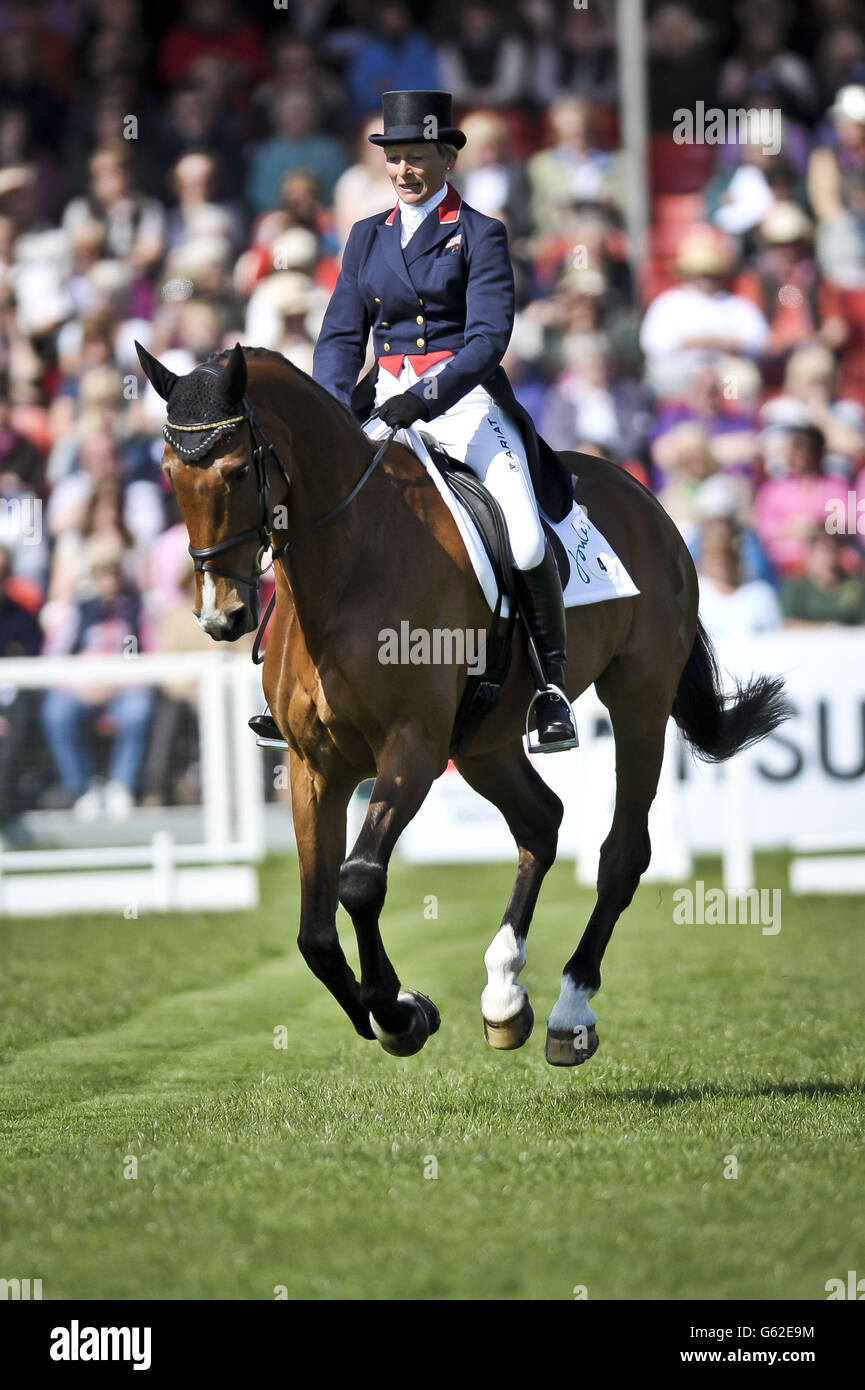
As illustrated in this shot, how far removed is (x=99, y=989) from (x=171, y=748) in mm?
3353

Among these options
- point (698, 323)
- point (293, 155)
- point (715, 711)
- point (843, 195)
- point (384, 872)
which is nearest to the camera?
point (384, 872)

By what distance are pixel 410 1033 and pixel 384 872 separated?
0.56 m

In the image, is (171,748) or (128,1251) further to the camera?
(171,748)

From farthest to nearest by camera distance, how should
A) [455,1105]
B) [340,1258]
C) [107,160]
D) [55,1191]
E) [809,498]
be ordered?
[107,160]
[809,498]
[455,1105]
[55,1191]
[340,1258]

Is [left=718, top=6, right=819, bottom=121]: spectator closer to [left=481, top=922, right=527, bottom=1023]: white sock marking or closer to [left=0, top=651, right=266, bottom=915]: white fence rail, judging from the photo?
[left=0, top=651, right=266, bottom=915]: white fence rail

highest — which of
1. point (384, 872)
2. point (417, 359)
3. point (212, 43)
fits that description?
point (212, 43)

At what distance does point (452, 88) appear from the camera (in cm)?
1700

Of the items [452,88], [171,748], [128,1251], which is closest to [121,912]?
[171,748]

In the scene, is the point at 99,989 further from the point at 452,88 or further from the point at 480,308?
the point at 452,88

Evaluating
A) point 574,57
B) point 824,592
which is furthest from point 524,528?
point 574,57

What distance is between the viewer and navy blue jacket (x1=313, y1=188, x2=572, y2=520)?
6.23 m

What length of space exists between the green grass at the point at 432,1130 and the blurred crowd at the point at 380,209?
3600 millimetres

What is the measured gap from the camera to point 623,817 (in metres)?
7.32

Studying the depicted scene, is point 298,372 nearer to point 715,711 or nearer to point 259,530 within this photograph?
point 259,530
